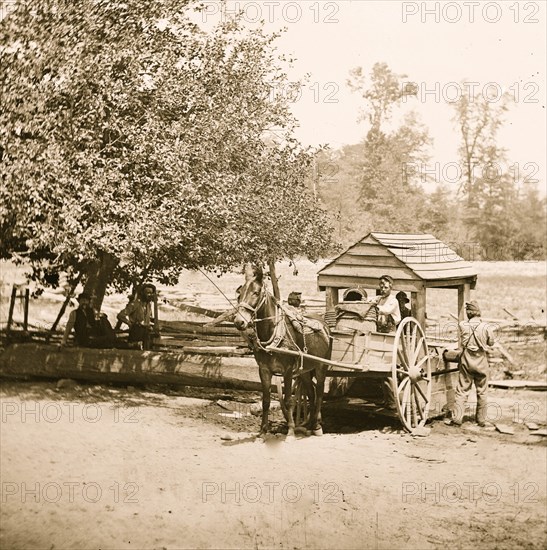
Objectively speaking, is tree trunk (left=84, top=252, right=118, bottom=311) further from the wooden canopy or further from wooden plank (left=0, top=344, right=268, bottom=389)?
Answer: the wooden canopy

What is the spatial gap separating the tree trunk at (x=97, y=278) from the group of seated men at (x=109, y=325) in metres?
0.33

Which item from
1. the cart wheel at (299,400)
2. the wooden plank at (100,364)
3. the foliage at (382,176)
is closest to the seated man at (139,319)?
the wooden plank at (100,364)

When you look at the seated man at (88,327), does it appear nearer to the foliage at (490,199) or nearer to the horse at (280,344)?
the horse at (280,344)

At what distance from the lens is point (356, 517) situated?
8.21 meters

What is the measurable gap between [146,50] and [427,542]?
9021 millimetres

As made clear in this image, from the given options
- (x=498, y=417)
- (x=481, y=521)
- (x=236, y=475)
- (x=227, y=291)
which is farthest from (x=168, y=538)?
(x=227, y=291)

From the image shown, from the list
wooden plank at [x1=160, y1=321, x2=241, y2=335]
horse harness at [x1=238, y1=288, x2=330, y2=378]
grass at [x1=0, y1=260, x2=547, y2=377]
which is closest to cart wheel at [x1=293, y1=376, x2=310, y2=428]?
horse harness at [x1=238, y1=288, x2=330, y2=378]

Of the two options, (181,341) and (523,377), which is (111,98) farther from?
(523,377)

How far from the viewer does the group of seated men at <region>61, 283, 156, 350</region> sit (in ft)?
49.2

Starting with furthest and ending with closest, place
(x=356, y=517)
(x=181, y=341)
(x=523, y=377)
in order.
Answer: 1. (x=523, y=377)
2. (x=181, y=341)
3. (x=356, y=517)

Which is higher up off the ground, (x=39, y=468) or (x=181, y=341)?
(x=181, y=341)

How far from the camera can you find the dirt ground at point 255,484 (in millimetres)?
7875

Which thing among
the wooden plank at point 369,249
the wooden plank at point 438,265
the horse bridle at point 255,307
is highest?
the wooden plank at point 369,249

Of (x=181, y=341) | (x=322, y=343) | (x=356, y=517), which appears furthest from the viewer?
(x=181, y=341)
